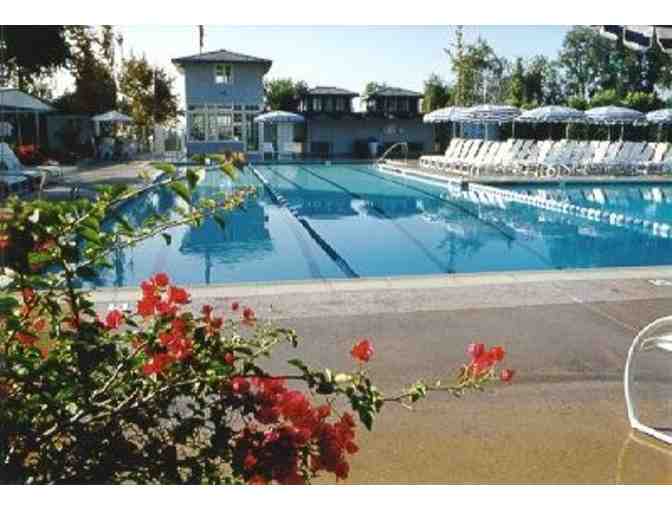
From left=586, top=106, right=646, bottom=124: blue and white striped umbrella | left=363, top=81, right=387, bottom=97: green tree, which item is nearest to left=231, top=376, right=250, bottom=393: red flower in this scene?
left=586, top=106, right=646, bottom=124: blue and white striped umbrella

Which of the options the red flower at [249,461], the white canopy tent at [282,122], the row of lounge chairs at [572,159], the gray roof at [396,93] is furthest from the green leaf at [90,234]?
the gray roof at [396,93]

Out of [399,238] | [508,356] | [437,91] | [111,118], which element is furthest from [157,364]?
[437,91]

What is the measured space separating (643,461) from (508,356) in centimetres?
177

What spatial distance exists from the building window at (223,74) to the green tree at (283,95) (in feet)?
15.3

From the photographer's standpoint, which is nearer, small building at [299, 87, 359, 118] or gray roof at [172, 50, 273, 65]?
gray roof at [172, 50, 273, 65]

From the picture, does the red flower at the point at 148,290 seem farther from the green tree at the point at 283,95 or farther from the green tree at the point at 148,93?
the green tree at the point at 283,95

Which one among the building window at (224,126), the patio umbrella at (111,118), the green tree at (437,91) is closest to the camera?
the patio umbrella at (111,118)

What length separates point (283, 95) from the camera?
33469 millimetres

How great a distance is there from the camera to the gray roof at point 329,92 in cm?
3345

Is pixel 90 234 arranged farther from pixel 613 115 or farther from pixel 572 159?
pixel 613 115

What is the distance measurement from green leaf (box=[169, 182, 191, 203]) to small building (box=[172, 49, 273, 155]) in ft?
77.6

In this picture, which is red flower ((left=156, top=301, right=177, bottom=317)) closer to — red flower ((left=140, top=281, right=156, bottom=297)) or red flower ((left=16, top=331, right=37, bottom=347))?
red flower ((left=140, top=281, right=156, bottom=297))

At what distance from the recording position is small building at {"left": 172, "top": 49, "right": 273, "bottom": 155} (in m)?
26.3
